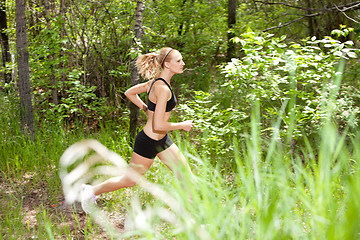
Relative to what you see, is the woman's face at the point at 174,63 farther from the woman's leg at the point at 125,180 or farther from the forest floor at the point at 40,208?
the forest floor at the point at 40,208

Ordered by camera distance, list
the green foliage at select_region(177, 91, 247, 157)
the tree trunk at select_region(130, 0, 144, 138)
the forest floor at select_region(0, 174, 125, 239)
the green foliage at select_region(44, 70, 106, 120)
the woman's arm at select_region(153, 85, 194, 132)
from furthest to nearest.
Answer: the green foliage at select_region(44, 70, 106, 120)
the tree trunk at select_region(130, 0, 144, 138)
the green foliage at select_region(177, 91, 247, 157)
the forest floor at select_region(0, 174, 125, 239)
the woman's arm at select_region(153, 85, 194, 132)

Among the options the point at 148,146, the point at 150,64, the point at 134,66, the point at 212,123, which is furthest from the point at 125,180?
the point at 134,66

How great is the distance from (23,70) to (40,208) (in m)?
2.49

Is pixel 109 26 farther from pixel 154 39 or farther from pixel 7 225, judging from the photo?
pixel 7 225

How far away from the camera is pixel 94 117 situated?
718cm

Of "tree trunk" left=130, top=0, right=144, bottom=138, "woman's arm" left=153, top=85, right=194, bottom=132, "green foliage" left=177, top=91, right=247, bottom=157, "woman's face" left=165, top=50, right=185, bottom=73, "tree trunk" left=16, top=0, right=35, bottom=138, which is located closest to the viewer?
"woman's arm" left=153, top=85, right=194, bottom=132

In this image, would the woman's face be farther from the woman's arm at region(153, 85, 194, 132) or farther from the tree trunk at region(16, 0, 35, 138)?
the tree trunk at region(16, 0, 35, 138)

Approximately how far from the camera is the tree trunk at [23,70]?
5.40m

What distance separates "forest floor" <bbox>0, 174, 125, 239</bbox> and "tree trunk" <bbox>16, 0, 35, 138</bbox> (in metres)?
1.13

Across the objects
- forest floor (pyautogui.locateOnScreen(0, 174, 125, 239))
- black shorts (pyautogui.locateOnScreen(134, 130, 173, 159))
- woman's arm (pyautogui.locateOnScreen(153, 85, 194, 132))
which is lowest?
forest floor (pyautogui.locateOnScreen(0, 174, 125, 239))

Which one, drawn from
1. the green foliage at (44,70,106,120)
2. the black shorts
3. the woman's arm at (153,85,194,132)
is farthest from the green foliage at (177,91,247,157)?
the green foliage at (44,70,106,120)

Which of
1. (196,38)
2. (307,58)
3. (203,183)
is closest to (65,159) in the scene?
(307,58)

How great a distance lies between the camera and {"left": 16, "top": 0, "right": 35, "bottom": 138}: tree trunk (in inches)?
213

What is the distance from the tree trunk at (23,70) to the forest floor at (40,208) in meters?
1.13
